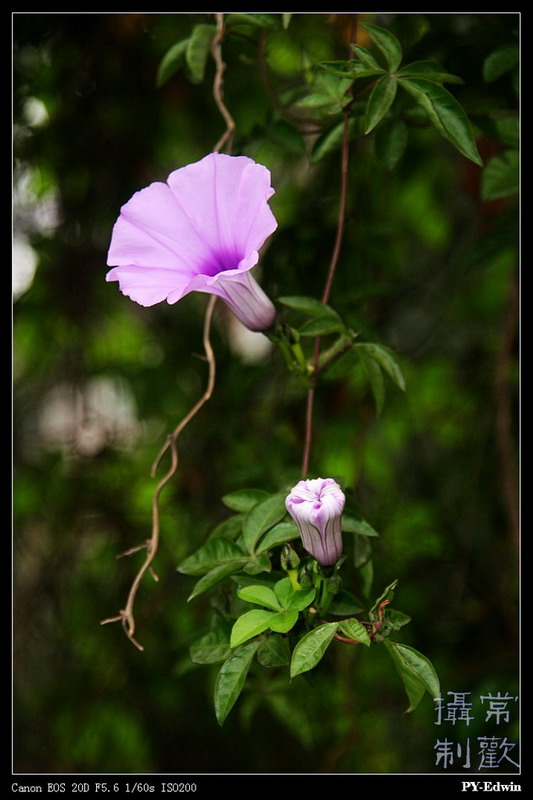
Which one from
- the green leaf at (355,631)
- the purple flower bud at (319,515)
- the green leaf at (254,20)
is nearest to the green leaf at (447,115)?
the green leaf at (254,20)

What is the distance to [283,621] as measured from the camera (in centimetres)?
69

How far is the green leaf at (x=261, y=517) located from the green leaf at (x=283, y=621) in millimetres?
93

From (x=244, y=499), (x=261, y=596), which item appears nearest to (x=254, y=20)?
(x=244, y=499)

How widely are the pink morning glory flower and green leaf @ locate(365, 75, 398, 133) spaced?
0.15 meters

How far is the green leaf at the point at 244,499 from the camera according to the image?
2.83ft

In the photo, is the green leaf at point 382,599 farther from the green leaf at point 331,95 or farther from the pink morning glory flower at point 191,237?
the green leaf at point 331,95

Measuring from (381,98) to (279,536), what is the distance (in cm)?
48

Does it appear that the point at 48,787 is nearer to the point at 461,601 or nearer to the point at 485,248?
the point at 461,601

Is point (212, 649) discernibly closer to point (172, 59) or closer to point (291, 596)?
point (291, 596)

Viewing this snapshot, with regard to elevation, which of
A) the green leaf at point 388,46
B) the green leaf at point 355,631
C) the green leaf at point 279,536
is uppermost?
the green leaf at point 388,46

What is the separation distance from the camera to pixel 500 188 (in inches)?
41.4

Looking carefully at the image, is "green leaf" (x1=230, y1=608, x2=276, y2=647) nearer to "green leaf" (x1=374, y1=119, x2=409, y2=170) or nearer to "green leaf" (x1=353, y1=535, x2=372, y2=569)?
"green leaf" (x1=353, y1=535, x2=372, y2=569)

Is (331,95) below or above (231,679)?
above

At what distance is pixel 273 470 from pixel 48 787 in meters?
0.56
